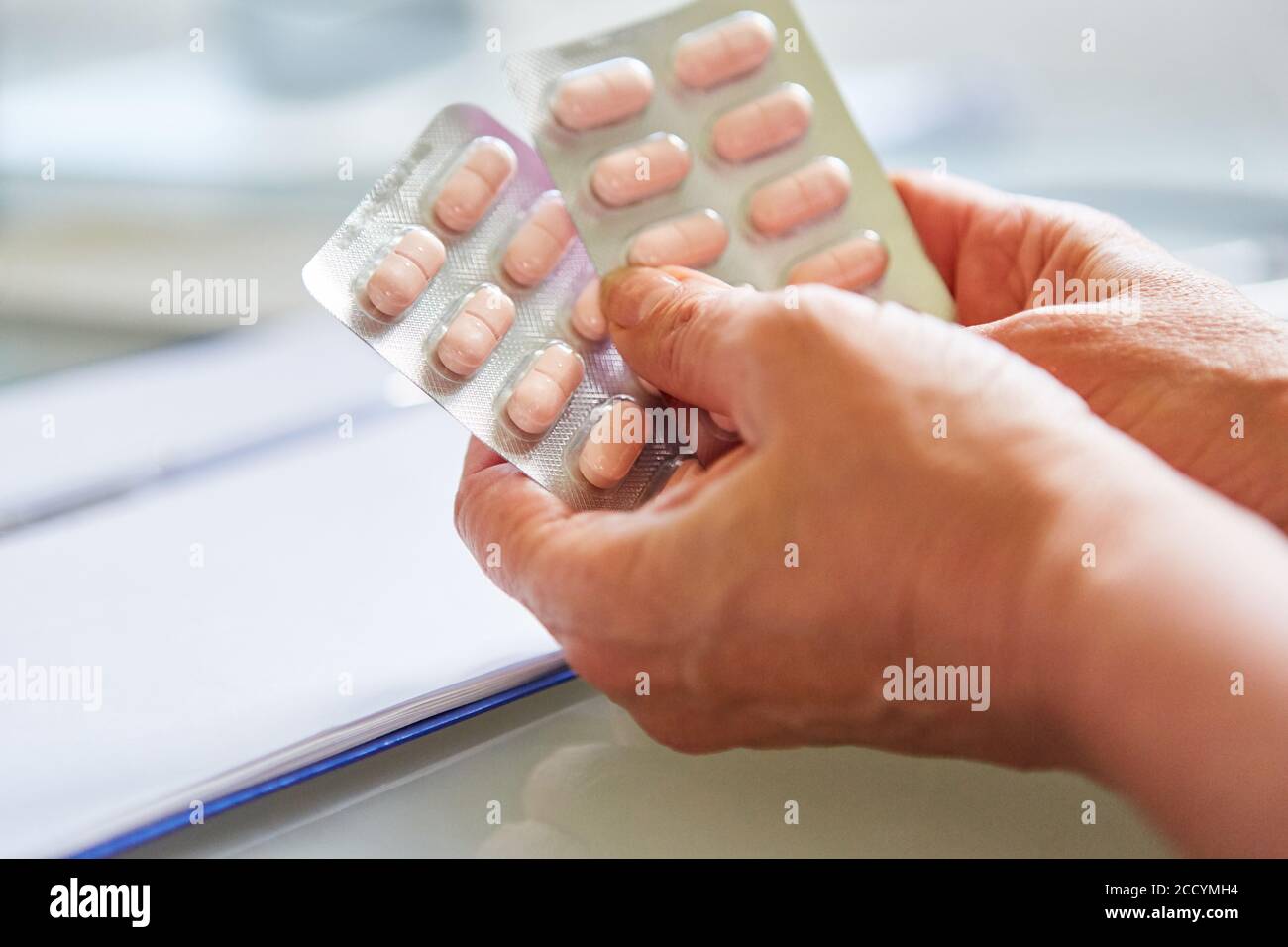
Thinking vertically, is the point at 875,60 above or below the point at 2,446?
above

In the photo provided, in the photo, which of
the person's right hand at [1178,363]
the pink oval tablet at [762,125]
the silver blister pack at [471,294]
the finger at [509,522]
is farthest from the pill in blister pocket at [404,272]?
the person's right hand at [1178,363]

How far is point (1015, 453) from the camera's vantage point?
510mm

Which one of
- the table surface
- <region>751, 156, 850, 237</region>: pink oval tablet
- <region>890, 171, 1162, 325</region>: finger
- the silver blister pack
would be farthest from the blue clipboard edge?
<region>890, 171, 1162, 325</region>: finger

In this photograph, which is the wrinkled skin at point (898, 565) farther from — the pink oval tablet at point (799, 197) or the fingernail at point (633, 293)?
the pink oval tablet at point (799, 197)

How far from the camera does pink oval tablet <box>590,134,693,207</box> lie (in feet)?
2.49

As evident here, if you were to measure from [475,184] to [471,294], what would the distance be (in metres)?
0.08

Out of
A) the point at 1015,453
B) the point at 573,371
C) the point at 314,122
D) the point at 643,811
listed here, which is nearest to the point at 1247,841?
the point at 1015,453

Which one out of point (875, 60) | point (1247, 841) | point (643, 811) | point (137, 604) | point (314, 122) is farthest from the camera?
point (875, 60)

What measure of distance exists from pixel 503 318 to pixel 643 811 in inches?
13.4

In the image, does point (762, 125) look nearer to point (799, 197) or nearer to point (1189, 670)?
point (799, 197)

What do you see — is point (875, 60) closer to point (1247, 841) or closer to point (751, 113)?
point (751, 113)

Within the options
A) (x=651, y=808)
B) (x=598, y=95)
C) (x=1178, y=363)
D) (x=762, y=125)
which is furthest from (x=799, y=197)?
(x=651, y=808)

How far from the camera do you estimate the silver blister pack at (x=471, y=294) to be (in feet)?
2.39

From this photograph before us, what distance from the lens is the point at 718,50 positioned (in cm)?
80
